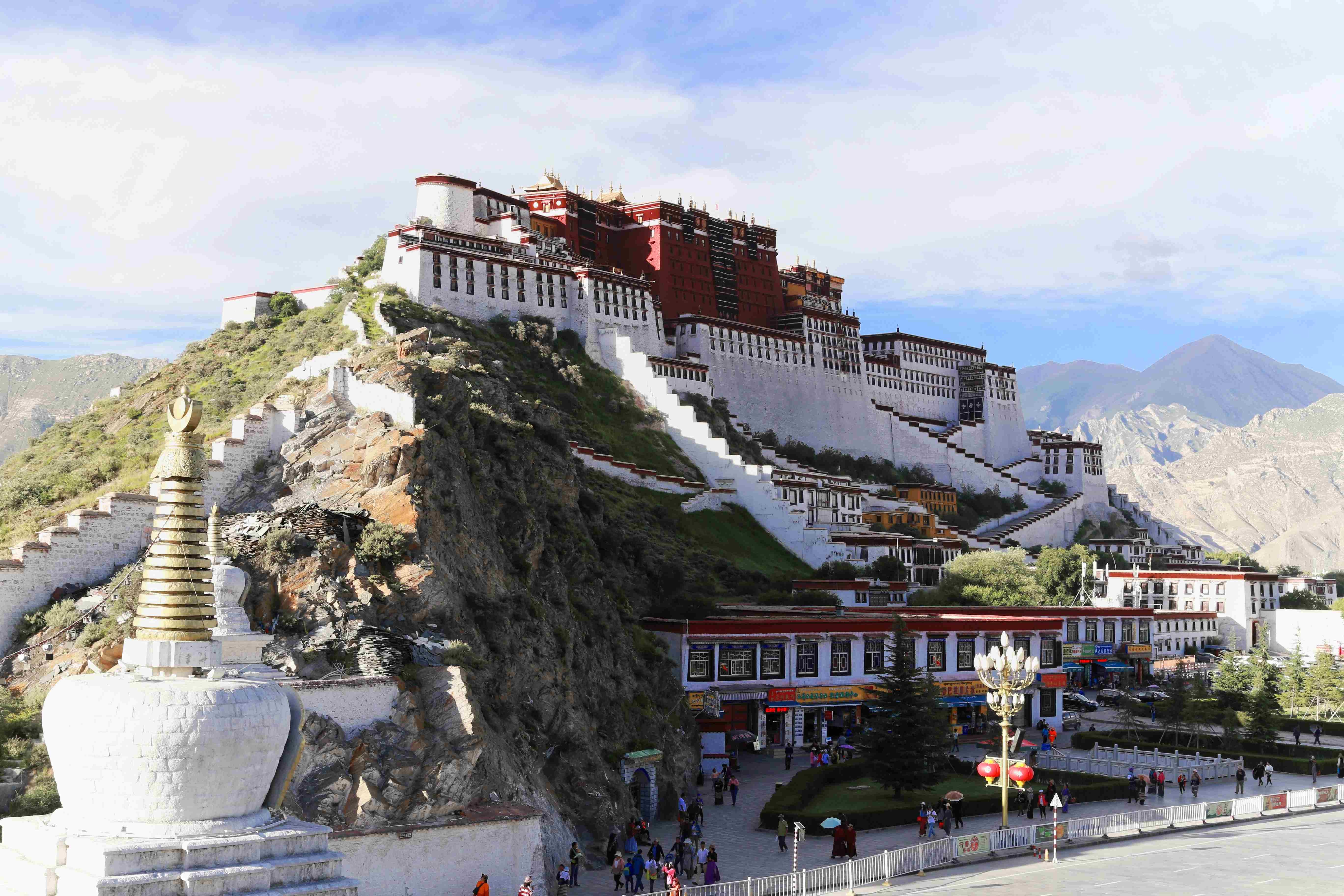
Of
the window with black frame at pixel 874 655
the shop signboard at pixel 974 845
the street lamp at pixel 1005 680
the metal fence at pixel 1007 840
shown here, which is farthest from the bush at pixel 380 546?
the window with black frame at pixel 874 655

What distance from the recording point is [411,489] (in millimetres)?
39000

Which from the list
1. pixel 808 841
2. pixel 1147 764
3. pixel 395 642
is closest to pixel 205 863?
pixel 395 642

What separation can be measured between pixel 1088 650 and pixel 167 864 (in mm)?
69861

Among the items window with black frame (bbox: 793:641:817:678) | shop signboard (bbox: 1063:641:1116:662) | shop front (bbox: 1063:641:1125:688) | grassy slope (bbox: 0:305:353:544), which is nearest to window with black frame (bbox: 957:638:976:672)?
window with black frame (bbox: 793:641:817:678)

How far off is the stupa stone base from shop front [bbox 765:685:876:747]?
4174cm

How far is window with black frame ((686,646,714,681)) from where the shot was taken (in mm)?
54969

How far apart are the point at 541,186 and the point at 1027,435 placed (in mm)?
Answer: 54287

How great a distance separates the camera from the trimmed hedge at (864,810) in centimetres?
4088

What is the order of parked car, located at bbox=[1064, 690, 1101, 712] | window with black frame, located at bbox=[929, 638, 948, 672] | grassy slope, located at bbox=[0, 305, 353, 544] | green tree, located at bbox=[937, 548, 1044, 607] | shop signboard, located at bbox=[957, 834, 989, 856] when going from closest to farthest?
shop signboard, located at bbox=[957, 834, 989, 856] < grassy slope, located at bbox=[0, 305, 353, 544] < window with black frame, located at bbox=[929, 638, 948, 672] < parked car, located at bbox=[1064, 690, 1101, 712] < green tree, located at bbox=[937, 548, 1044, 607]

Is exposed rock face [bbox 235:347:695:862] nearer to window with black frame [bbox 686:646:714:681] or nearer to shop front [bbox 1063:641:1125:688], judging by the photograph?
window with black frame [bbox 686:646:714:681]

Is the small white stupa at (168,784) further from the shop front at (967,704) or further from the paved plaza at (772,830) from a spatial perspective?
the shop front at (967,704)

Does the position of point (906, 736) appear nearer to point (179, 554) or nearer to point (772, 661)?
point (772, 661)

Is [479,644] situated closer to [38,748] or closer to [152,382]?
[38,748]

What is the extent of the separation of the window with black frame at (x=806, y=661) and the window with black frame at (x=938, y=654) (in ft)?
19.5
